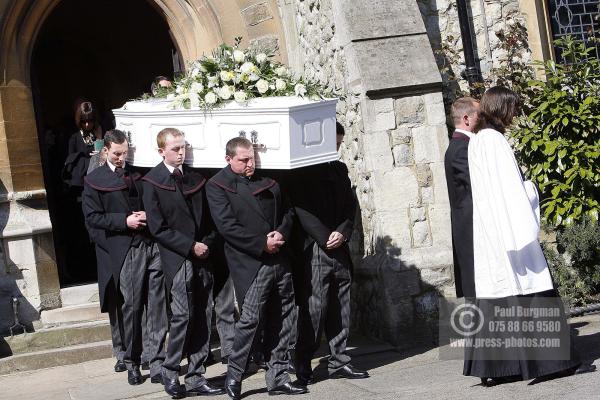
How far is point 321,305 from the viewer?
752 cm

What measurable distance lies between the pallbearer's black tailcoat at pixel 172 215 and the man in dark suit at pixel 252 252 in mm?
300

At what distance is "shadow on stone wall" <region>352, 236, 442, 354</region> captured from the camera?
27.8 feet

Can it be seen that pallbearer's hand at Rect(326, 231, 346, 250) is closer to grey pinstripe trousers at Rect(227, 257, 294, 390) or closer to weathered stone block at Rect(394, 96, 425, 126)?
grey pinstripe trousers at Rect(227, 257, 294, 390)

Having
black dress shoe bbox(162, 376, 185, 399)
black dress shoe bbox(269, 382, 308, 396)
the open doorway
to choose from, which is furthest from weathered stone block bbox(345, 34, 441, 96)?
the open doorway

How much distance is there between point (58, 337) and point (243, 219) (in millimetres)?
2760

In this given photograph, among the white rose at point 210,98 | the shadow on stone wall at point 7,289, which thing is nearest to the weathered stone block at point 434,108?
the white rose at point 210,98

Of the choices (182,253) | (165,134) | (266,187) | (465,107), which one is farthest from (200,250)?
(465,107)

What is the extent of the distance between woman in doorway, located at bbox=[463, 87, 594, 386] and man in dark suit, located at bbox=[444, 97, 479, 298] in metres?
0.15

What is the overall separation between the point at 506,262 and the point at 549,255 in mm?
2906

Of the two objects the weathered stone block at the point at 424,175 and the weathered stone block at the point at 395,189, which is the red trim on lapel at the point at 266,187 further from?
the weathered stone block at the point at 424,175

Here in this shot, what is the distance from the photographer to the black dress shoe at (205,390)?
7340 millimetres

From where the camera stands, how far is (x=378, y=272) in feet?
28.1

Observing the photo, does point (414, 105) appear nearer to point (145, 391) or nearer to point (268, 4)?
point (268, 4)

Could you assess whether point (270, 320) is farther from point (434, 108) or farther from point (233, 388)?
point (434, 108)
